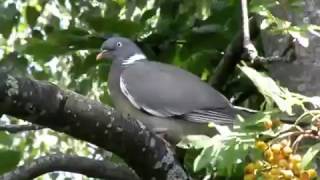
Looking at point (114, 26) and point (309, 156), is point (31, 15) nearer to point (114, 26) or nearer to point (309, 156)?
point (114, 26)

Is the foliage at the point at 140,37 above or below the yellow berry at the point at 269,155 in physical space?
below

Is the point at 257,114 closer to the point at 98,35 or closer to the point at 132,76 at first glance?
the point at 98,35

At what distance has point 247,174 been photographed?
1.50 meters

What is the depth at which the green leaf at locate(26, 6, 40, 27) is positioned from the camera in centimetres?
329

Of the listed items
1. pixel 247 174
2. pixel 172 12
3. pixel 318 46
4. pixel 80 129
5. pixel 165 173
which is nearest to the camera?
pixel 247 174

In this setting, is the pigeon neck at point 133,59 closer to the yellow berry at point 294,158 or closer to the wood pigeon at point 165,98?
the wood pigeon at point 165,98

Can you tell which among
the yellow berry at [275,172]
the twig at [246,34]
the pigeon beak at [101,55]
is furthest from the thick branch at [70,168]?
the pigeon beak at [101,55]

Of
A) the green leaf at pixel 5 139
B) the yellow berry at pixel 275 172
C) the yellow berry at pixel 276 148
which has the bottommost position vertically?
the green leaf at pixel 5 139

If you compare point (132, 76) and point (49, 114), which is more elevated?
point (49, 114)

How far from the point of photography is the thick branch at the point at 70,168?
2072 millimetres

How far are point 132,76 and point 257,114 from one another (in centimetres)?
199

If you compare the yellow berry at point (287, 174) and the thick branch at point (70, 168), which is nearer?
the yellow berry at point (287, 174)

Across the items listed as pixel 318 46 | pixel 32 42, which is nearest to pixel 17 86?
pixel 318 46

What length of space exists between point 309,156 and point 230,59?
140cm
